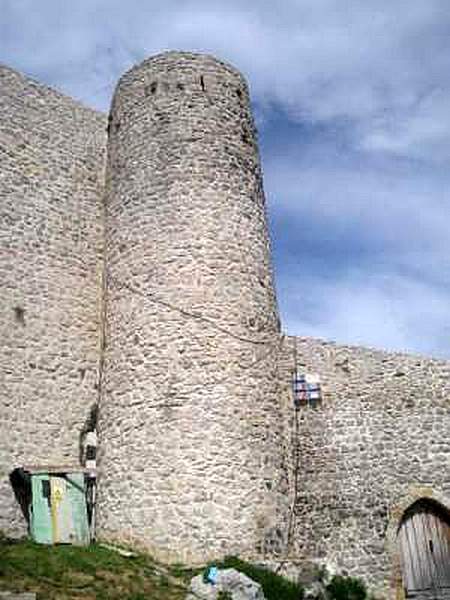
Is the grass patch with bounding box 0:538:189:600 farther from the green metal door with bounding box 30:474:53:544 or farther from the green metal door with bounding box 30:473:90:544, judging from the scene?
the green metal door with bounding box 30:473:90:544

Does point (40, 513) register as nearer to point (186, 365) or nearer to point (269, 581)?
point (186, 365)

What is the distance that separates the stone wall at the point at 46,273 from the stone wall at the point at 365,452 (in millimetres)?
4677

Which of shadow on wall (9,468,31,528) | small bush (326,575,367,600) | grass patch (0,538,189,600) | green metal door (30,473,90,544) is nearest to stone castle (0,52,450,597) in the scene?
shadow on wall (9,468,31,528)

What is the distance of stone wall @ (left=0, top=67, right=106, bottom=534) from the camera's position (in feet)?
50.0

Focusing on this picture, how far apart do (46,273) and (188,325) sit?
3800 mm

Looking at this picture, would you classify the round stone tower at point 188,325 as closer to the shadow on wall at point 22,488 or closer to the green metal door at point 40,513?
the green metal door at point 40,513

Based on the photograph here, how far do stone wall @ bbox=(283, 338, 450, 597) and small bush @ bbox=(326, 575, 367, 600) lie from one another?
0.95 ft

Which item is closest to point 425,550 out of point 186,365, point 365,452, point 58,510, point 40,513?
point 365,452

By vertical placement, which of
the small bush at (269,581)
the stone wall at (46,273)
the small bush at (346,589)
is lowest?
the small bush at (346,589)

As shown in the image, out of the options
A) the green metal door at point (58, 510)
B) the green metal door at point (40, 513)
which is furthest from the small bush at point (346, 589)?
the green metal door at point (40, 513)

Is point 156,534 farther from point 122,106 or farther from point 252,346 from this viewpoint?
point 122,106

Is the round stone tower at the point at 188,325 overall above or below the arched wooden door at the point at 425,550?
above

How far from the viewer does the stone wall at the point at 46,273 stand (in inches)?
599

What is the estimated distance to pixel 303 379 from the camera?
1623 centimetres
